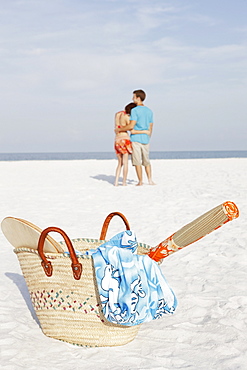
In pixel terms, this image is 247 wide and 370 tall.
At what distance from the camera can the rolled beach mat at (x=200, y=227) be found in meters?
2.19

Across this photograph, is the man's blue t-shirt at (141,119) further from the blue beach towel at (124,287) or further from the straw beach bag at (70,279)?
the blue beach towel at (124,287)

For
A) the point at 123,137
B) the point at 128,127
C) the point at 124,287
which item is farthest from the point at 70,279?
the point at 123,137

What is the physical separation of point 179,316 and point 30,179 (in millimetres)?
8978

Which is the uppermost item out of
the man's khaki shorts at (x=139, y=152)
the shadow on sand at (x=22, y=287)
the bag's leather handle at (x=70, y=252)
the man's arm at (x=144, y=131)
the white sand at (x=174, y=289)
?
the man's arm at (x=144, y=131)

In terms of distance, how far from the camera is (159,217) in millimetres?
6141

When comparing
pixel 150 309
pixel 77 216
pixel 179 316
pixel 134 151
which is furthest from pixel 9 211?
pixel 150 309

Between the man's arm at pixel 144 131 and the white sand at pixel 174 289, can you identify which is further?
the man's arm at pixel 144 131

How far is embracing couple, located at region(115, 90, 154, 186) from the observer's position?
27.6 ft

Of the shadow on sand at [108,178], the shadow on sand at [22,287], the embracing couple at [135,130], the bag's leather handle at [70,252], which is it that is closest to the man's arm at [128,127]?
the embracing couple at [135,130]

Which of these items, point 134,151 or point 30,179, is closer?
point 134,151

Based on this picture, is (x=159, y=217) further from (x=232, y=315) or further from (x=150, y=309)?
(x=150, y=309)

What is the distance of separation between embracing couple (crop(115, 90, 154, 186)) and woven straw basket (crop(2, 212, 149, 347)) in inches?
243

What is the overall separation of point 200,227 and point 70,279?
706 millimetres

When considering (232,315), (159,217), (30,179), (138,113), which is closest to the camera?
(232,315)
